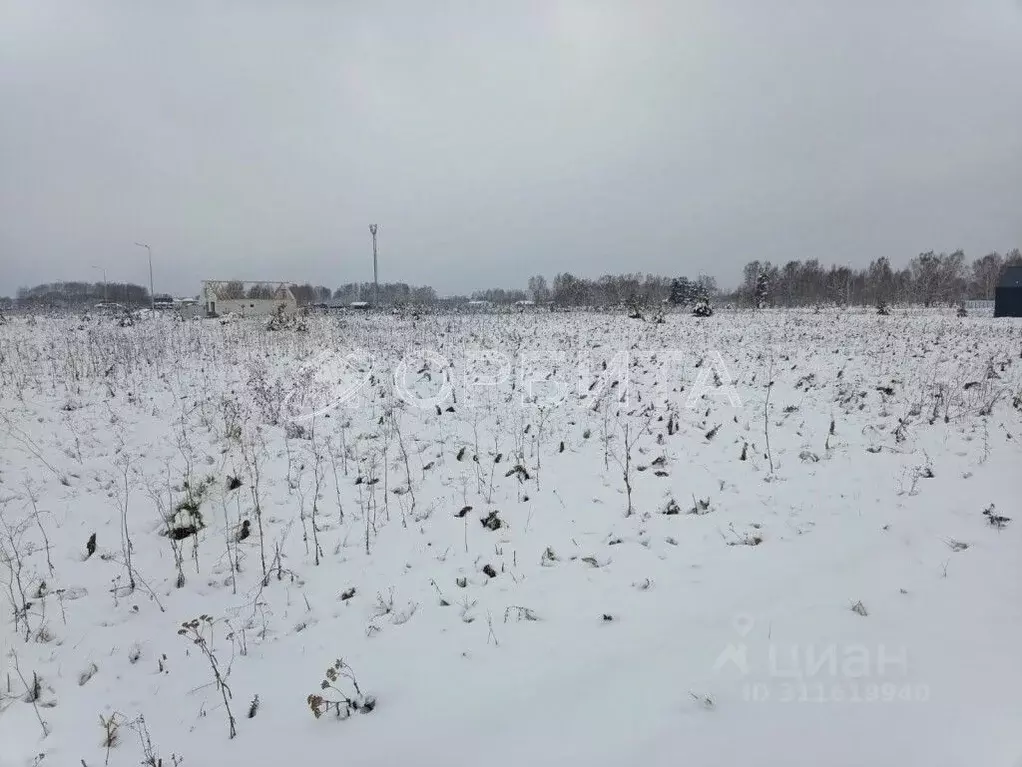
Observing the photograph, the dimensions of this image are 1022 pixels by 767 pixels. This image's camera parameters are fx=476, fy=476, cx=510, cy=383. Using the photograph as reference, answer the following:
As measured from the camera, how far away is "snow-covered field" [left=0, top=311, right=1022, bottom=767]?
2.82 m

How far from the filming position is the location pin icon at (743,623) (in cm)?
343

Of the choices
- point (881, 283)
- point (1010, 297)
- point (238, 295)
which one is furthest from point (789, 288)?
point (238, 295)

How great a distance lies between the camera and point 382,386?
9805 millimetres

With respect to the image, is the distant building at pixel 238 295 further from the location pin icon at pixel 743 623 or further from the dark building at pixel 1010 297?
the dark building at pixel 1010 297

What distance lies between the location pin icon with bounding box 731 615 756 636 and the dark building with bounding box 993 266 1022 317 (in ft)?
125

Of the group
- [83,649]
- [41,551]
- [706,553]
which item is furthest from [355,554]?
[706,553]

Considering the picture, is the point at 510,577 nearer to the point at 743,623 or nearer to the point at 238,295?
the point at 743,623

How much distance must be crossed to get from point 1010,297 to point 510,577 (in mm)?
40037

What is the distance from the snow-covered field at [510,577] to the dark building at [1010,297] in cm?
2930

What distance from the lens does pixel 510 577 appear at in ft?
14.0

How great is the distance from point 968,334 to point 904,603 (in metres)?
19.4

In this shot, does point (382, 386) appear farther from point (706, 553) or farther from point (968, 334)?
point (968, 334)

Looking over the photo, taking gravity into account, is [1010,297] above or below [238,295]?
below

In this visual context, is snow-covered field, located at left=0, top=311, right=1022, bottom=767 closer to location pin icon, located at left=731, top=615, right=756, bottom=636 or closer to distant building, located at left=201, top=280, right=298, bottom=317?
location pin icon, located at left=731, top=615, right=756, bottom=636
